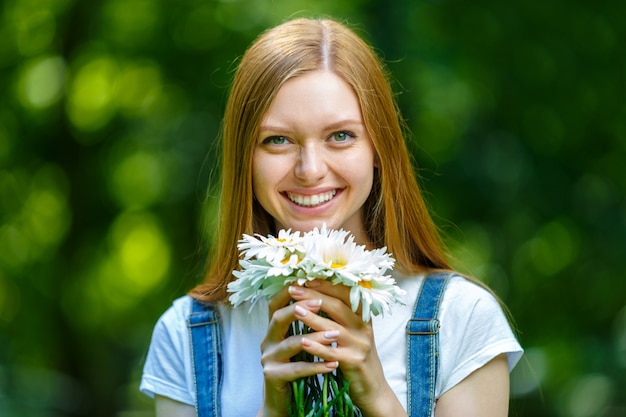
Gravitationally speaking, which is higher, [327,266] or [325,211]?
[325,211]

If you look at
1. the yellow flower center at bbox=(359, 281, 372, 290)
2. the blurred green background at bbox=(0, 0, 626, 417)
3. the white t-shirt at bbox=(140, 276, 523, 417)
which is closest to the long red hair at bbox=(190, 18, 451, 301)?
the white t-shirt at bbox=(140, 276, 523, 417)

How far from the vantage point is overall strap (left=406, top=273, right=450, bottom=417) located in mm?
2375

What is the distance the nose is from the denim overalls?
0.45 m

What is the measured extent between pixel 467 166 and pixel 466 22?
2.54ft

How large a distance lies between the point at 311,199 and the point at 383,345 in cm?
44

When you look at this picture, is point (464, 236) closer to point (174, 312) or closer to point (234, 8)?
point (234, 8)

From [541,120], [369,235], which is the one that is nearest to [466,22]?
[541,120]

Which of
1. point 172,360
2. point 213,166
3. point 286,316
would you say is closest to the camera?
point 286,316

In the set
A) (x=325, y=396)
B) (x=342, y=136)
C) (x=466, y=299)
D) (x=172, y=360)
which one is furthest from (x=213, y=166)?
(x=325, y=396)

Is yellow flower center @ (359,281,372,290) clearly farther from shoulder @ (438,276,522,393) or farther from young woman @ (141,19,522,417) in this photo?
shoulder @ (438,276,522,393)

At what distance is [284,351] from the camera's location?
2096mm

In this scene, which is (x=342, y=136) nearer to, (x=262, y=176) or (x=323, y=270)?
(x=262, y=176)

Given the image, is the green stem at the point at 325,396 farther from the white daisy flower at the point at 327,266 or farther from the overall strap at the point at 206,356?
the overall strap at the point at 206,356

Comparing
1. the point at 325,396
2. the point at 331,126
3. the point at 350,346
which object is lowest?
the point at 325,396
